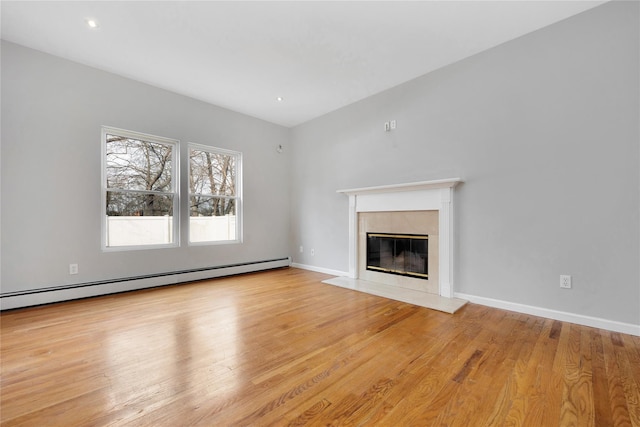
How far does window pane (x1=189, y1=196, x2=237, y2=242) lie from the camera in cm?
433

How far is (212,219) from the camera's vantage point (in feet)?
15.0

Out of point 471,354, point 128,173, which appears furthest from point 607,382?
point 128,173

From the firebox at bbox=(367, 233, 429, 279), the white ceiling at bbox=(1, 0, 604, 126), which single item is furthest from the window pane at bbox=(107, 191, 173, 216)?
the firebox at bbox=(367, 233, 429, 279)

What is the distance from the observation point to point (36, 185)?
3027mm

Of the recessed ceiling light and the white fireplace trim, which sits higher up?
the recessed ceiling light

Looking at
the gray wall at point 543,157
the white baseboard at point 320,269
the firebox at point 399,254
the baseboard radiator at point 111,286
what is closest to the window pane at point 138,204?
the baseboard radiator at point 111,286

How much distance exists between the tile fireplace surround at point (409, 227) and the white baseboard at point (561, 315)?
0.81 feet

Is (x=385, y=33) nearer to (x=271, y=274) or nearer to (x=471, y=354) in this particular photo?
(x=471, y=354)

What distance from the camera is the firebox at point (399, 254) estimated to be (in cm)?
354

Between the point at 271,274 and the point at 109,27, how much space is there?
386 centimetres

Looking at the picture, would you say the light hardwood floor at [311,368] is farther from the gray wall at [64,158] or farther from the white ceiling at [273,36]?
the white ceiling at [273,36]

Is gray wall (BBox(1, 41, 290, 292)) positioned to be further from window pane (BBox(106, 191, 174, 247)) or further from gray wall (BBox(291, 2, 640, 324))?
gray wall (BBox(291, 2, 640, 324))

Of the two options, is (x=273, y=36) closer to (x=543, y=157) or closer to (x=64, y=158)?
(x=64, y=158)

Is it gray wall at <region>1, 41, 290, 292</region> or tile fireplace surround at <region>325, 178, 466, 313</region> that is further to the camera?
tile fireplace surround at <region>325, 178, 466, 313</region>
